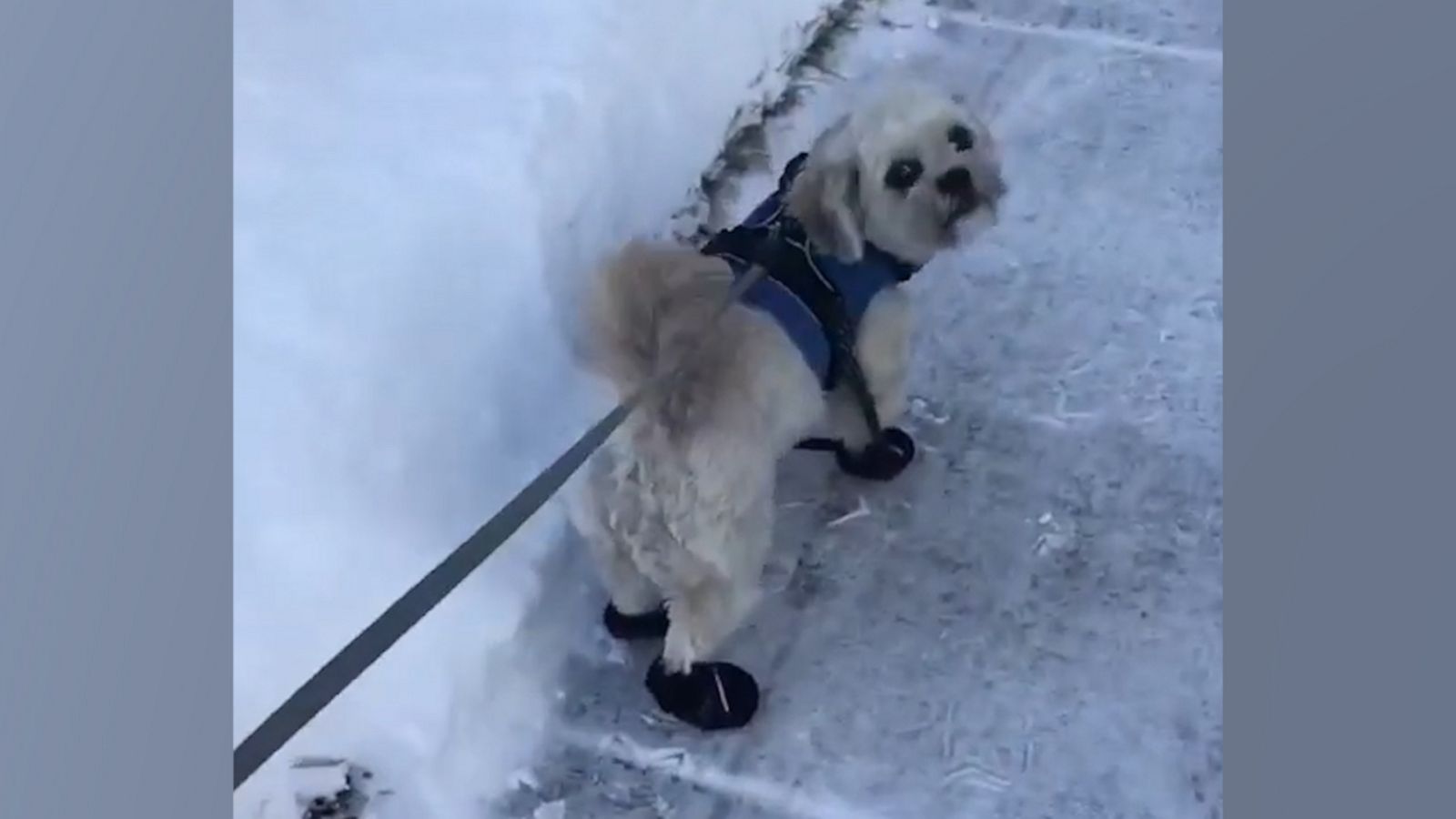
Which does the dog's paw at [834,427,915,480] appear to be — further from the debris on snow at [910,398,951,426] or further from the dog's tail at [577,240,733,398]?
the dog's tail at [577,240,733,398]

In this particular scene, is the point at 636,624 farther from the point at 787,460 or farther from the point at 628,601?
the point at 787,460

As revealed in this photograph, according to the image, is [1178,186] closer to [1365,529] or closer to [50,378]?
[1365,529]

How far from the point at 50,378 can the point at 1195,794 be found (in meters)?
0.76

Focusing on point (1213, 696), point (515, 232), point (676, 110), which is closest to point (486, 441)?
point (515, 232)

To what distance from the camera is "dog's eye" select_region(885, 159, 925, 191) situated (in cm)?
88

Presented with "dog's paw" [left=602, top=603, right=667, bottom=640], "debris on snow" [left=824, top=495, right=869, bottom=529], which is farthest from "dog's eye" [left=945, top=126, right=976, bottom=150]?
"dog's paw" [left=602, top=603, right=667, bottom=640]

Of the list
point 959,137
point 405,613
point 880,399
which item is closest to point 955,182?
point 959,137

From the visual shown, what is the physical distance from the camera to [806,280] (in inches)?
34.9

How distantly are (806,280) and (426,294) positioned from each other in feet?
0.85

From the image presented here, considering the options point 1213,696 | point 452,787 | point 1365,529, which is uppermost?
point 1365,529

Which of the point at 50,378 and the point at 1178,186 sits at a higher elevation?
the point at 1178,186

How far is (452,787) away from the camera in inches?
35.1

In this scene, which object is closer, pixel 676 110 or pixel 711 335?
pixel 711 335

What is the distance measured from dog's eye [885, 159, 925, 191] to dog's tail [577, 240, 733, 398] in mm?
→ 122
